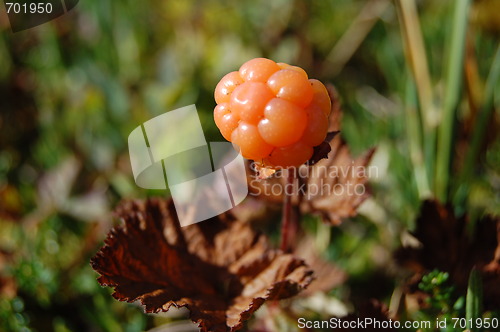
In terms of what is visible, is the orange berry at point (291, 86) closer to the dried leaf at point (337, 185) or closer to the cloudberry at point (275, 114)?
the cloudberry at point (275, 114)

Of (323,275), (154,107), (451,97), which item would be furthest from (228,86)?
(154,107)

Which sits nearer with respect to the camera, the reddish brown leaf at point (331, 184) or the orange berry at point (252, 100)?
the orange berry at point (252, 100)

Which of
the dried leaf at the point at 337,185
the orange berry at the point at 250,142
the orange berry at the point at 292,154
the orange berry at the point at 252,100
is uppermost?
the orange berry at the point at 252,100

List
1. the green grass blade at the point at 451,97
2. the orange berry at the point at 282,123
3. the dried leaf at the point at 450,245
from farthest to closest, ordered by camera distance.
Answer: the green grass blade at the point at 451,97 < the dried leaf at the point at 450,245 < the orange berry at the point at 282,123

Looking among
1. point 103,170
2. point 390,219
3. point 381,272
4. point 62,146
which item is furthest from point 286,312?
point 62,146

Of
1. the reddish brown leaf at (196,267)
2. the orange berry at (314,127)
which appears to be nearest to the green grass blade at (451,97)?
the reddish brown leaf at (196,267)

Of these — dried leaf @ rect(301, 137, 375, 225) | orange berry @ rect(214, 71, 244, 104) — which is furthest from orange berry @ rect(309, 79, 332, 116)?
dried leaf @ rect(301, 137, 375, 225)

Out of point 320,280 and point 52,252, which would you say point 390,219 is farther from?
point 52,252
